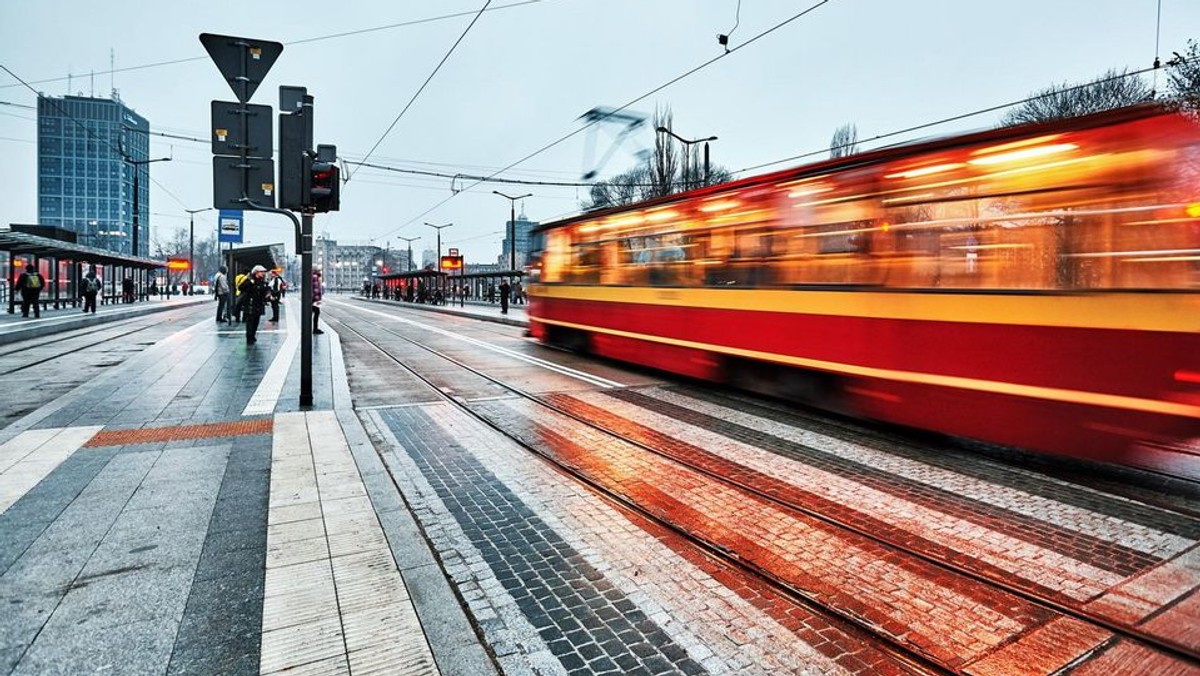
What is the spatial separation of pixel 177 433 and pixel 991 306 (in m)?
8.84

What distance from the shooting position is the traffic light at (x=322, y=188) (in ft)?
28.3

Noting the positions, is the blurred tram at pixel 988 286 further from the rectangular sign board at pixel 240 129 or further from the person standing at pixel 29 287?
the person standing at pixel 29 287

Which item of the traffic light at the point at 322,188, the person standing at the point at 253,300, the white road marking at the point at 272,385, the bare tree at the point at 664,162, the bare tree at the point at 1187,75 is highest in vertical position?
the bare tree at the point at 664,162

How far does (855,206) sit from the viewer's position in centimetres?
789

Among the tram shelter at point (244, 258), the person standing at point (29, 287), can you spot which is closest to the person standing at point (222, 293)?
the tram shelter at point (244, 258)

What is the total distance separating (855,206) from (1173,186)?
3.05 meters

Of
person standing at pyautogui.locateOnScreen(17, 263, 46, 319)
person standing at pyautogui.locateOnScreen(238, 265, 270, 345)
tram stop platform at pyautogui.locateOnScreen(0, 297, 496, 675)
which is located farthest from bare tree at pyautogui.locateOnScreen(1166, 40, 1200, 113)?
person standing at pyautogui.locateOnScreen(17, 263, 46, 319)

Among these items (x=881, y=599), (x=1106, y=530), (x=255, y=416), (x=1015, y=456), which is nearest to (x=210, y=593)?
(x=881, y=599)

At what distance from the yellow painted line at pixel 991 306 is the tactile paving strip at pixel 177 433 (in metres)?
6.76

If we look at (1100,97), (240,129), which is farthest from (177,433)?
(1100,97)

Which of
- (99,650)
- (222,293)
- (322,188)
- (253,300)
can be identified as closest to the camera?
(99,650)

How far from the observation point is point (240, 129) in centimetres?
840

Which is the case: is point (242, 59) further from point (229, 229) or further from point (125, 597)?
point (229, 229)

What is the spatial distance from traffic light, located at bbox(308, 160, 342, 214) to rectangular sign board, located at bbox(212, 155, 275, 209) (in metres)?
0.49
